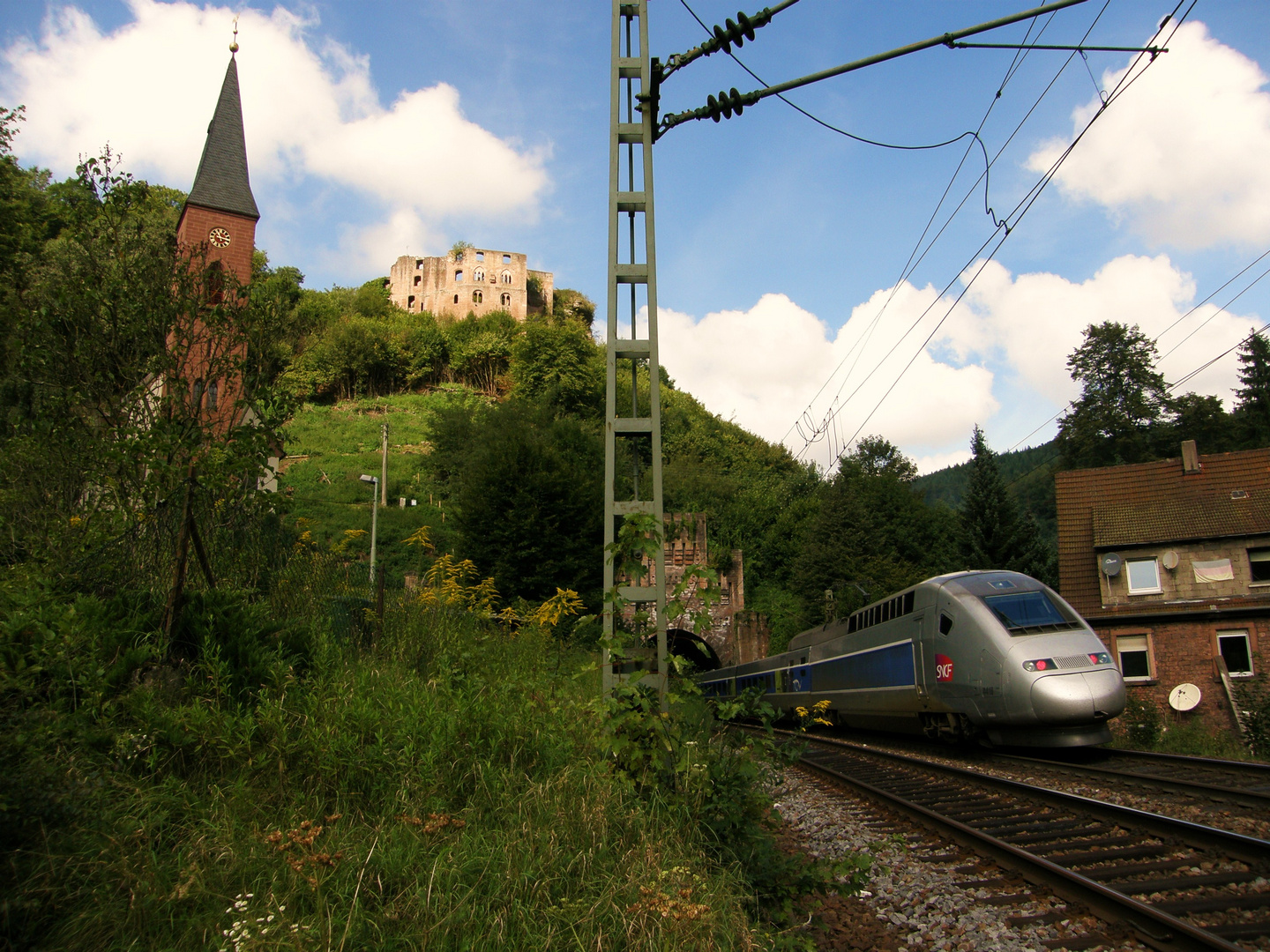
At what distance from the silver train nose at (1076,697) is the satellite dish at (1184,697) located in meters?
12.8

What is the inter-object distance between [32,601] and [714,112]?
19.2ft

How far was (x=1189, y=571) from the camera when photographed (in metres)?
23.2

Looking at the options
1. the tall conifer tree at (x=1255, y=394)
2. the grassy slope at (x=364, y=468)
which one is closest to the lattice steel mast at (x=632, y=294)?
the grassy slope at (x=364, y=468)

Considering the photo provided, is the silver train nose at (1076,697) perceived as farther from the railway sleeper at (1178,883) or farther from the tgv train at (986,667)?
the railway sleeper at (1178,883)

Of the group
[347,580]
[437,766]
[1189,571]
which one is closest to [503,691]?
[437,766]

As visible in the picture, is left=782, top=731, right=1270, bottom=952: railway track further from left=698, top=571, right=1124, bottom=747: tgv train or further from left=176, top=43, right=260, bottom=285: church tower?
left=176, top=43, right=260, bottom=285: church tower

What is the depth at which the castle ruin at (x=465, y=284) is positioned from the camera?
97.5 metres

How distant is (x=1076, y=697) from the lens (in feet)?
31.2

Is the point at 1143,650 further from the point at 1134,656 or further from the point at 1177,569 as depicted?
the point at 1177,569

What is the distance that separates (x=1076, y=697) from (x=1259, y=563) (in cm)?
1792

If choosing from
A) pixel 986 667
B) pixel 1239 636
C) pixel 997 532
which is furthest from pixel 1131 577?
pixel 986 667

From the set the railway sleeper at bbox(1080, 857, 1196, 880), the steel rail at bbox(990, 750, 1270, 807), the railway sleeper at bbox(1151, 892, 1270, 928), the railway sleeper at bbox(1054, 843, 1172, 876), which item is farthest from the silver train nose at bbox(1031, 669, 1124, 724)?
the railway sleeper at bbox(1151, 892, 1270, 928)

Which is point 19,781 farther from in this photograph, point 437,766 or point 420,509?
point 420,509

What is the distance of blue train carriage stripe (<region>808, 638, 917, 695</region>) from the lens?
40.8 feet
